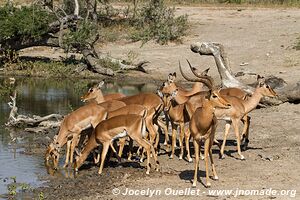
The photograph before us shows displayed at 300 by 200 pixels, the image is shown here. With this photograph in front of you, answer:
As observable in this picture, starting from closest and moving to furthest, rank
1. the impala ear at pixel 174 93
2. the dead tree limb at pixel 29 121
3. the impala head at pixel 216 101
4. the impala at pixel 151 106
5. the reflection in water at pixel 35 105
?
the impala head at pixel 216 101 < the reflection in water at pixel 35 105 < the impala at pixel 151 106 < the impala ear at pixel 174 93 < the dead tree limb at pixel 29 121

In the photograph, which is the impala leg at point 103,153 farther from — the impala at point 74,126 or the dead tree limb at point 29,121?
the dead tree limb at point 29,121

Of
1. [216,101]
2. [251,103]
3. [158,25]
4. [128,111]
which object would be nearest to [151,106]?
[128,111]

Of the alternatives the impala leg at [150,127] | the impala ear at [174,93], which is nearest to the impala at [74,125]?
the impala leg at [150,127]

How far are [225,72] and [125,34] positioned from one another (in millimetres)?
13831

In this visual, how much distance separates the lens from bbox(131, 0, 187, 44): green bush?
30.7 metres

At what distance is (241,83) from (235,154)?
5.03 m

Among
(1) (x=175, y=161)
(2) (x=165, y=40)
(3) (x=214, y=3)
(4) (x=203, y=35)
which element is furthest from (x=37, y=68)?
(3) (x=214, y=3)

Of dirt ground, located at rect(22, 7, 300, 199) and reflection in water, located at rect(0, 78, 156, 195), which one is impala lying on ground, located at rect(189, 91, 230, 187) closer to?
dirt ground, located at rect(22, 7, 300, 199)

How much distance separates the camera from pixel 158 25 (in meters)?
30.9

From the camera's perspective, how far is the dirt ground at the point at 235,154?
11.2 metres

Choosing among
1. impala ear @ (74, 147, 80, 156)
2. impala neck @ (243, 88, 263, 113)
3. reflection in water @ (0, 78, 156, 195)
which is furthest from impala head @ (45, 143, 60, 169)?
impala neck @ (243, 88, 263, 113)

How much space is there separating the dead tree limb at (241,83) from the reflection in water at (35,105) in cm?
391

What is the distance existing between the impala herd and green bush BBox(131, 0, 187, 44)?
1555cm

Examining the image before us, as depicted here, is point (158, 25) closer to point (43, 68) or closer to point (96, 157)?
point (43, 68)
